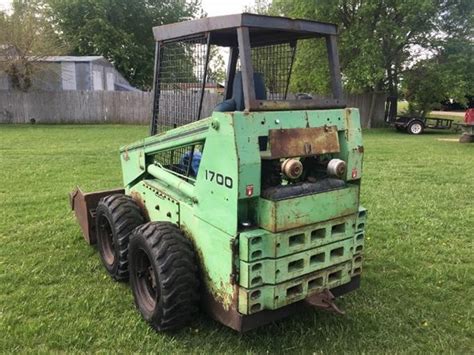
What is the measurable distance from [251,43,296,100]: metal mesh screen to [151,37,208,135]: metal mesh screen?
661mm

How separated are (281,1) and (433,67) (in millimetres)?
7685

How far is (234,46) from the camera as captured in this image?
396 centimetres

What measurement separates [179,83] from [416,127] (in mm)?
18511

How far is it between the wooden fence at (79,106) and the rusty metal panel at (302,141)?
1848 cm

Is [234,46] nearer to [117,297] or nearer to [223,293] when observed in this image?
[223,293]

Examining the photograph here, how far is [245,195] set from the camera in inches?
110

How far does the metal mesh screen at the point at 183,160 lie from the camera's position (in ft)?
11.7

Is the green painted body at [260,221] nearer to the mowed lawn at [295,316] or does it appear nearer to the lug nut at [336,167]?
the lug nut at [336,167]

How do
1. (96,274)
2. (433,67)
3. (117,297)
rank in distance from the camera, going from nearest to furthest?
(117,297), (96,274), (433,67)

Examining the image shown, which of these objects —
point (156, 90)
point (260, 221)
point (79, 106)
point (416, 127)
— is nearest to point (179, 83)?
point (156, 90)

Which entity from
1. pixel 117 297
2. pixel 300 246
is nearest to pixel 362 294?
pixel 300 246

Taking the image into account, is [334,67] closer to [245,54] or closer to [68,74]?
[245,54]

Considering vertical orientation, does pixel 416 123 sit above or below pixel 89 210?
above

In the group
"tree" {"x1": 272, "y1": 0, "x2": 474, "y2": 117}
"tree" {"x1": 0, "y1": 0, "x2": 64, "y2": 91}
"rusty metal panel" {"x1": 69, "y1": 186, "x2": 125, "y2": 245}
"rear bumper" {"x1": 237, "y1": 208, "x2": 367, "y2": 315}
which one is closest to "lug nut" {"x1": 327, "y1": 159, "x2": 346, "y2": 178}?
"rear bumper" {"x1": 237, "y1": 208, "x2": 367, "y2": 315}
